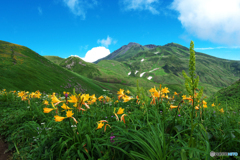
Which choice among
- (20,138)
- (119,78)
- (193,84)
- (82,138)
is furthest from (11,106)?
(119,78)

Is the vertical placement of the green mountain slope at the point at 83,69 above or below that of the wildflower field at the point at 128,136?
above

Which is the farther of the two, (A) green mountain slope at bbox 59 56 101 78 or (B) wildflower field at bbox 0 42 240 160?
(A) green mountain slope at bbox 59 56 101 78

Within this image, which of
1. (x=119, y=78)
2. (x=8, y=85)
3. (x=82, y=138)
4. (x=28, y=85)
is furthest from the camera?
(x=119, y=78)

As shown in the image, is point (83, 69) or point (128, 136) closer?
point (128, 136)

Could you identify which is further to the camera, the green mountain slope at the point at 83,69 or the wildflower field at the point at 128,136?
the green mountain slope at the point at 83,69

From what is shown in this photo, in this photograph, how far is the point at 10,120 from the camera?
492 cm

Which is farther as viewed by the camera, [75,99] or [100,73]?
[100,73]

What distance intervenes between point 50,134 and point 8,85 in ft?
164

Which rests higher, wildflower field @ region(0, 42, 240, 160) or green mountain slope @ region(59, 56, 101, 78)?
green mountain slope @ region(59, 56, 101, 78)

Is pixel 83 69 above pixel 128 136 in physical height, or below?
above

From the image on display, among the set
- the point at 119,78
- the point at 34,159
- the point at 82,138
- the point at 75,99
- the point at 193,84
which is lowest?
the point at 34,159

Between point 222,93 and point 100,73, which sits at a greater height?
point 100,73

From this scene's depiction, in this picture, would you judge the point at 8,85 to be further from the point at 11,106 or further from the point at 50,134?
the point at 50,134

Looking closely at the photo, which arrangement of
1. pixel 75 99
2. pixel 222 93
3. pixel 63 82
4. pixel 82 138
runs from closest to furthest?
1. pixel 75 99
2. pixel 82 138
3. pixel 222 93
4. pixel 63 82
